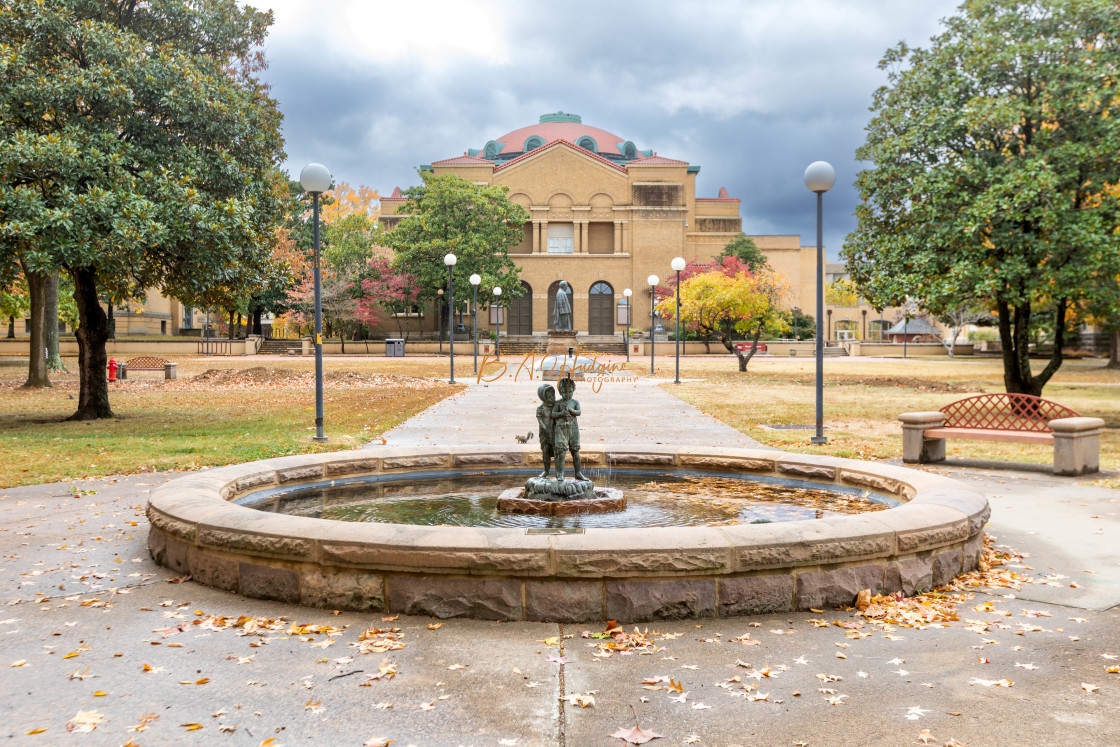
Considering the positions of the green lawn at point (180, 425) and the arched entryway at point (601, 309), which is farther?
the arched entryway at point (601, 309)

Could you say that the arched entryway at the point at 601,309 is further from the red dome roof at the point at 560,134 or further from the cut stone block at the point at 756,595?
the cut stone block at the point at 756,595

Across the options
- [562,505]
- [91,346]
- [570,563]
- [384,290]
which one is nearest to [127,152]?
[91,346]

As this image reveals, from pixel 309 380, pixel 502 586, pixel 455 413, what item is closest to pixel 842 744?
pixel 502 586

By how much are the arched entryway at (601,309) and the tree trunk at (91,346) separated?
171ft

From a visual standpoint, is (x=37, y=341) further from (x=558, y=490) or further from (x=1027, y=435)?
A: (x=1027, y=435)

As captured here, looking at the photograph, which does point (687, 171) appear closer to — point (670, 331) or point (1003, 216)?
point (670, 331)

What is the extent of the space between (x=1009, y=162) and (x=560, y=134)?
67.0m

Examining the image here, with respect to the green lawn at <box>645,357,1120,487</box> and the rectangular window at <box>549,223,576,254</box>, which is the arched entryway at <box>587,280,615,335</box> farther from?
the green lawn at <box>645,357,1120,487</box>

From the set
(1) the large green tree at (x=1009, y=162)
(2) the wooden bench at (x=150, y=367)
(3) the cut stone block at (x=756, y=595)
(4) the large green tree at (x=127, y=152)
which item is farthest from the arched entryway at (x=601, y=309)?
(3) the cut stone block at (x=756, y=595)

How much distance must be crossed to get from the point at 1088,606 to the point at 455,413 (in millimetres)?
13719

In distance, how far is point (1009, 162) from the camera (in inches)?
638

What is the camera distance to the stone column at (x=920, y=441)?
11.0 meters

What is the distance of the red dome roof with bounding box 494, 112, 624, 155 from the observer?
259ft

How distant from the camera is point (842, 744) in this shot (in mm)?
3318
